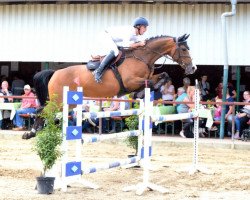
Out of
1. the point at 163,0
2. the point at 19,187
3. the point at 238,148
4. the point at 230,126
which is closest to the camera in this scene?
the point at 19,187

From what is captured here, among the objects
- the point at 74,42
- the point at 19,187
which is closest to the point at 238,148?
the point at 74,42

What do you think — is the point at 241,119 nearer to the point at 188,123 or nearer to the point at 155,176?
the point at 188,123

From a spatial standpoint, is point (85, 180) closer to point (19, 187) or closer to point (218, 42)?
point (19, 187)

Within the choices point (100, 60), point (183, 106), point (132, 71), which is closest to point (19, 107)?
point (183, 106)

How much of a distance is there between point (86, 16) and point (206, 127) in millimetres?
4483

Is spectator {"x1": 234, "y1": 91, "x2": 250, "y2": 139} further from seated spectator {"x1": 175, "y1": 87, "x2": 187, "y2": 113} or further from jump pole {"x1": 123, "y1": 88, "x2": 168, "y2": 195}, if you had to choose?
jump pole {"x1": 123, "y1": 88, "x2": 168, "y2": 195}

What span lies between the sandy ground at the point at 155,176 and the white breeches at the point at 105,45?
193cm

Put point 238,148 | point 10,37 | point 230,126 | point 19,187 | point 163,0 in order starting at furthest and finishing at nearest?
point 10,37
point 163,0
point 230,126
point 238,148
point 19,187

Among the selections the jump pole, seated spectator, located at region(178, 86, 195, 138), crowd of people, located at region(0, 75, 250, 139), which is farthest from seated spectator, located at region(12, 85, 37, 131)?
the jump pole

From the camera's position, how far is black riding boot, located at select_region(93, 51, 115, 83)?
40.5 ft

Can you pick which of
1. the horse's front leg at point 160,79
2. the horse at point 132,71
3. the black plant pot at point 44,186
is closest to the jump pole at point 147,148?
the black plant pot at point 44,186

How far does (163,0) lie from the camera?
18.8 meters

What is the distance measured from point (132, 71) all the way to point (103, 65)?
0.49m

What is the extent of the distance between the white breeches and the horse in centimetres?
30
